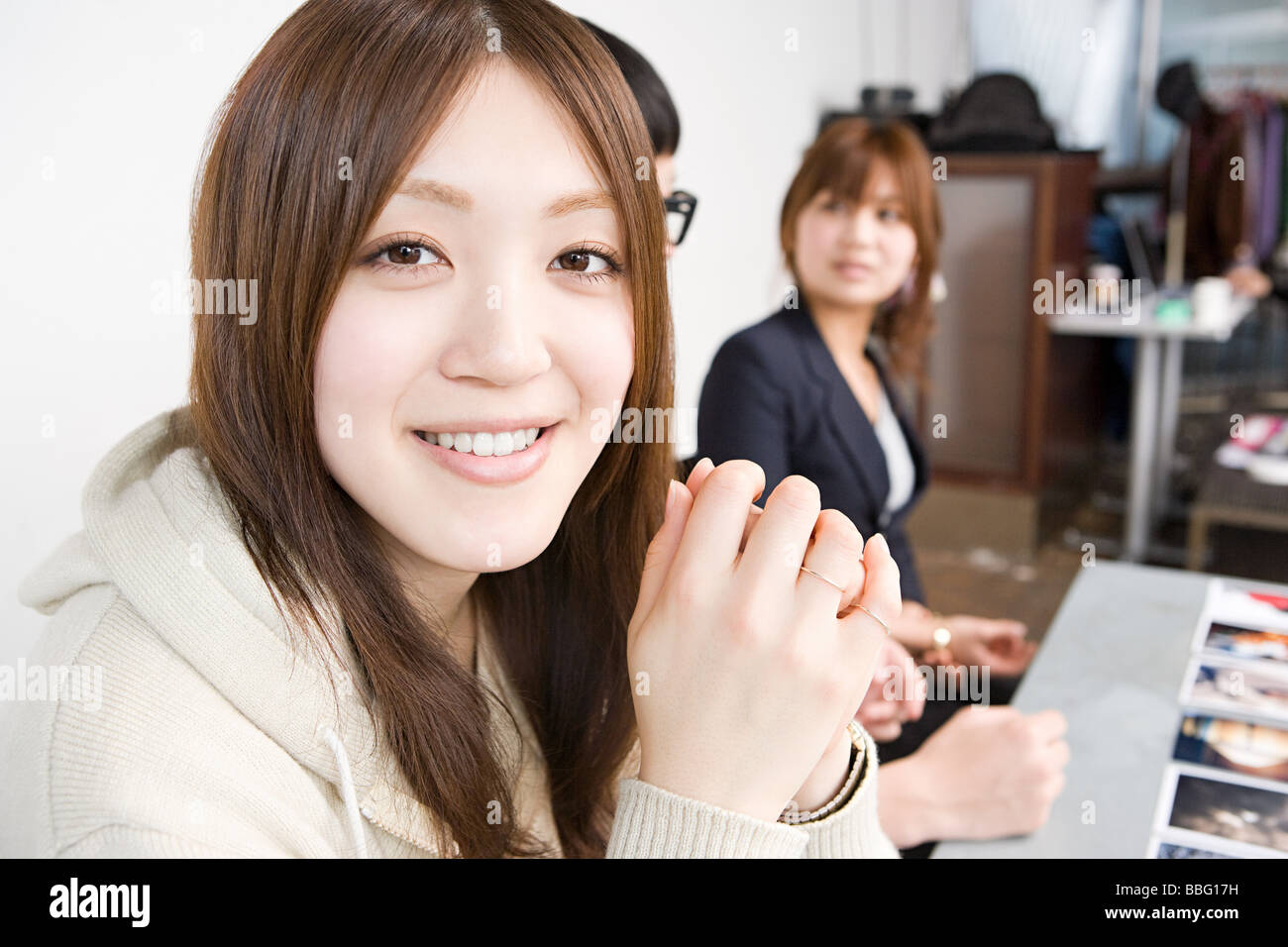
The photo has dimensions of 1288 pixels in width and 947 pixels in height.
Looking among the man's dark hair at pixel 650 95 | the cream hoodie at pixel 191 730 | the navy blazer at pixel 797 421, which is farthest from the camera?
the navy blazer at pixel 797 421

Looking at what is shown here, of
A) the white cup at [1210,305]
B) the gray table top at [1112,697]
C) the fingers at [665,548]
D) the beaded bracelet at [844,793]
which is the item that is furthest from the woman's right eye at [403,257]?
the white cup at [1210,305]

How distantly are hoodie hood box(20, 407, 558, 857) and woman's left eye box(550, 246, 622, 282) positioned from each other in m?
0.28

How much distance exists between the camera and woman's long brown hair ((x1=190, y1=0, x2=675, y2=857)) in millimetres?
666

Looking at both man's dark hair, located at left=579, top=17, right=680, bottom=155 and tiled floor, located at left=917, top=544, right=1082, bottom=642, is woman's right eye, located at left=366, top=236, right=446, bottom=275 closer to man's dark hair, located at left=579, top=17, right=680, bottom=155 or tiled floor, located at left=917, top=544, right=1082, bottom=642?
man's dark hair, located at left=579, top=17, right=680, bottom=155

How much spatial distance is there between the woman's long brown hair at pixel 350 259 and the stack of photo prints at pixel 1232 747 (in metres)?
0.59

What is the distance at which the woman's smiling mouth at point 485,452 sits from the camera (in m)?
0.71

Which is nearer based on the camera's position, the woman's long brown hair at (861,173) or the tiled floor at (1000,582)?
the woman's long brown hair at (861,173)

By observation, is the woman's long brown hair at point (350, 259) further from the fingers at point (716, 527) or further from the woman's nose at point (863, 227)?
the woman's nose at point (863, 227)

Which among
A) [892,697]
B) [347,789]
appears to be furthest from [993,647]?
[347,789]

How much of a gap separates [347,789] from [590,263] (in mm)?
387

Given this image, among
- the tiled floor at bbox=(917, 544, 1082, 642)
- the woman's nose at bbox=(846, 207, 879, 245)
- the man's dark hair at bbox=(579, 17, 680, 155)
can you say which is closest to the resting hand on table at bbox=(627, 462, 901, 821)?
the man's dark hair at bbox=(579, 17, 680, 155)

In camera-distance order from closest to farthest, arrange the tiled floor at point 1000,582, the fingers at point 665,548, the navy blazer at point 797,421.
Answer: the fingers at point 665,548 → the navy blazer at point 797,421 → the tiled floor at point 1000,582

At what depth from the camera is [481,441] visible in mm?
711
